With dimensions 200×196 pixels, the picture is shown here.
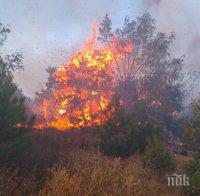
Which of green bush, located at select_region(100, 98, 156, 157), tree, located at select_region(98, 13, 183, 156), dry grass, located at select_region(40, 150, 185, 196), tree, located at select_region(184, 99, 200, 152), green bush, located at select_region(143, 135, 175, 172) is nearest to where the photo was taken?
dry grass, located at select_region(40, 150, 185, 196)

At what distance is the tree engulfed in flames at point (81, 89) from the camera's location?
124 ft

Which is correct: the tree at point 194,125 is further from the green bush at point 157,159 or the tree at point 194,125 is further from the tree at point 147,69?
the tree at point 147,69

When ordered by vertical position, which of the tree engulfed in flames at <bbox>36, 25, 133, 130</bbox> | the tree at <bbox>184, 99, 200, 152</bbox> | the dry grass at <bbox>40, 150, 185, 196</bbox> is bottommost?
the dry grass at <bbox>40, 150, 185, 196</bbox>

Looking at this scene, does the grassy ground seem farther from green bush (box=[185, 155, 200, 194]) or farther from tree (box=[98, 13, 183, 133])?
tree (box=[98, 13, 183, 133])

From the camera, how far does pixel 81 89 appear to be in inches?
1551

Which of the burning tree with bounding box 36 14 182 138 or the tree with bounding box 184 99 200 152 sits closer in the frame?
the tree with bounding box 184 99 200 152

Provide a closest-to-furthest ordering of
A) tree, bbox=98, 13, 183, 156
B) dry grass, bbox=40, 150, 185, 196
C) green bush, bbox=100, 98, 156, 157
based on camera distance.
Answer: dry grass, bbox=40, 150, 185, 196 → green bush, bbox=100, 98, 156, 157 → tree, bbox=98, 13, 183, 156

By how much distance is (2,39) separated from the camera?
103ft

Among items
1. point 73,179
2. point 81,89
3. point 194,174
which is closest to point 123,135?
point 194,174

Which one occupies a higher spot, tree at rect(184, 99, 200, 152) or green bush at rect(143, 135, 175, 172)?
tree at rect(184, 99, 200, 152)

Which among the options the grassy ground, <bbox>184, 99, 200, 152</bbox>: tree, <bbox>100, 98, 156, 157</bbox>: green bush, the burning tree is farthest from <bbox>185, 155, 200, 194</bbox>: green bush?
the burning tree

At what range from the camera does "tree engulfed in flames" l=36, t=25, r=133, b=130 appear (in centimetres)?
3794

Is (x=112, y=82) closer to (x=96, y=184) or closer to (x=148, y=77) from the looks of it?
(x=148, y=77)

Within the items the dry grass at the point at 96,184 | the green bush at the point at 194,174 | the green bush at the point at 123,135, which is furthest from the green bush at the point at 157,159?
the green bush at the point at 123,135
